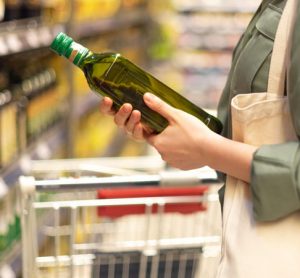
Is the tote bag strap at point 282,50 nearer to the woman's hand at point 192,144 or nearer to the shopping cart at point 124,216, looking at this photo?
the woman's hand at point 192,144

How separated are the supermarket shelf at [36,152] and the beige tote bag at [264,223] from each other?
112 cm

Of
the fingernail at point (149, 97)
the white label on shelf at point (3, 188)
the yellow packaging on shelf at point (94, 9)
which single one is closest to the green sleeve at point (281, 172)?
the fingernail at point (149, 97)

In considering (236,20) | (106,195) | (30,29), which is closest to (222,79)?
(236,20)

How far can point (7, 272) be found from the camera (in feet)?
6.71

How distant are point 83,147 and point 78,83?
423 mm

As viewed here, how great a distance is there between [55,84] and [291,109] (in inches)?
82.8

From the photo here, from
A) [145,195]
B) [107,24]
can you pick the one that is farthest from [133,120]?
[107,24]

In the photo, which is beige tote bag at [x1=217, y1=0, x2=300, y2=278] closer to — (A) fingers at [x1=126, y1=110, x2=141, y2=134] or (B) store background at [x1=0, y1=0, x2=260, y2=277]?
(A) fingers at [x1=126, y1=110, x2=141, y2=134]

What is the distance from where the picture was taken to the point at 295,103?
3.12 ft

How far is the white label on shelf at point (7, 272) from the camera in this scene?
202 centimetres

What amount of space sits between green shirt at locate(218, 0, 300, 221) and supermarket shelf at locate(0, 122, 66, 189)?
1.16 meters

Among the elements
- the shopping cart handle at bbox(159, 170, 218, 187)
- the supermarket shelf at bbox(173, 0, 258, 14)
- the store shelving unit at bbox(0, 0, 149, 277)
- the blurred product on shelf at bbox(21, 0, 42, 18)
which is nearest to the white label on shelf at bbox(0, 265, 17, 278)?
the store shelving unit at bbox(0, 0, 149, 277)

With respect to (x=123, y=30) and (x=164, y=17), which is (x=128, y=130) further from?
(x=164, y=17)

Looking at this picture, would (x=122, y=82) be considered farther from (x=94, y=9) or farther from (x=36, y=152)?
(x=94, y=9)
